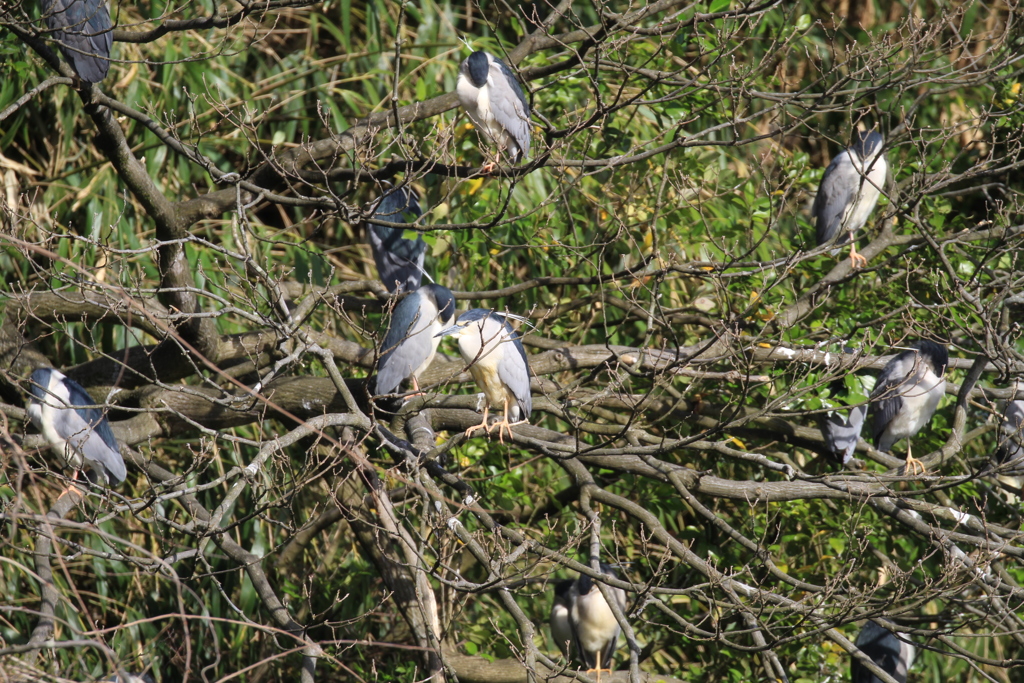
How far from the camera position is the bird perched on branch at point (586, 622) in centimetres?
381

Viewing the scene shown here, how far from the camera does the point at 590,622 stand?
3830 mm

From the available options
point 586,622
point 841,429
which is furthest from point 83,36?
point 586,622

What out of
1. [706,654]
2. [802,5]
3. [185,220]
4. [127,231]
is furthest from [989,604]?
[802,5]

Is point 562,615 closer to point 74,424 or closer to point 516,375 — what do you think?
point 516,375

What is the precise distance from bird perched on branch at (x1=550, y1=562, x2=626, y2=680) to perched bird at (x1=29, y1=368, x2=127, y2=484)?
1893 millimetres

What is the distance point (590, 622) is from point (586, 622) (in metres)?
0.02

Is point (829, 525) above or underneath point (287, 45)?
underneath

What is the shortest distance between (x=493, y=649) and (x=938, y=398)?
6.44 feet

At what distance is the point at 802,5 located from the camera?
5.47 meters

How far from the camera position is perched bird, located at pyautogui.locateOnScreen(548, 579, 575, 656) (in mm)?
3980

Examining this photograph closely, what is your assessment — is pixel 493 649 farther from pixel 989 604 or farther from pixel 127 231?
pixel 127 231

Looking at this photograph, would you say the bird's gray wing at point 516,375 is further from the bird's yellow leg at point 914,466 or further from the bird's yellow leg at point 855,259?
the bird's yellow leg at point 855,259

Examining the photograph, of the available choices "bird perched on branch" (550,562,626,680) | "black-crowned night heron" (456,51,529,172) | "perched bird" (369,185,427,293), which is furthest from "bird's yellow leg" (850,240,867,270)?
"perched bird" (369,185,427,293)

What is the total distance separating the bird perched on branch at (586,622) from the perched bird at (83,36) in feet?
8.54
